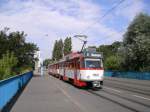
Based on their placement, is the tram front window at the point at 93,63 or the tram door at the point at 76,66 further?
the tram door at the point at 76,66

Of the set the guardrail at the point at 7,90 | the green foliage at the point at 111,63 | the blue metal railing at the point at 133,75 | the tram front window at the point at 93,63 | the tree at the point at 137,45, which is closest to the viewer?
the guardrail at the point at 7,90

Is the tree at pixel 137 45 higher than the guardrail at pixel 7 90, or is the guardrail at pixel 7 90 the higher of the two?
the tree at pixel 137 45

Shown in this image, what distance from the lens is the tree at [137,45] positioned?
53.6 m

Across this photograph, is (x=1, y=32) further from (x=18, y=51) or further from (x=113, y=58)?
(x=113, y=58)

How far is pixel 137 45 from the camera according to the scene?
54875 millimetres

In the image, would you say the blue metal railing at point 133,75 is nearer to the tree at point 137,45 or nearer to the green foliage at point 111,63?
the tree at point 137,45

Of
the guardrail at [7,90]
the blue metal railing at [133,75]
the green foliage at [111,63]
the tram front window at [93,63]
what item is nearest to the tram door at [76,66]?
the tram front window at [93,63]

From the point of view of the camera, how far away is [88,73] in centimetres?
2378

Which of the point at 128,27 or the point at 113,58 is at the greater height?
the point at 128,27

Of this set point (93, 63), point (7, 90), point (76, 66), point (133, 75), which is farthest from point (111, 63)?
point (7, 90)

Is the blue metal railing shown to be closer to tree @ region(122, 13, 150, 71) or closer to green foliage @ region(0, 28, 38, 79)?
tree @ region(122, 13, 150, 71)

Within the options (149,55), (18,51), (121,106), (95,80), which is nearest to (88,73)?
(95,80)

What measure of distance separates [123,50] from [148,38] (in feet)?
19.0

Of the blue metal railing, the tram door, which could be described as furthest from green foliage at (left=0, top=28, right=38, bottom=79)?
the tram door
